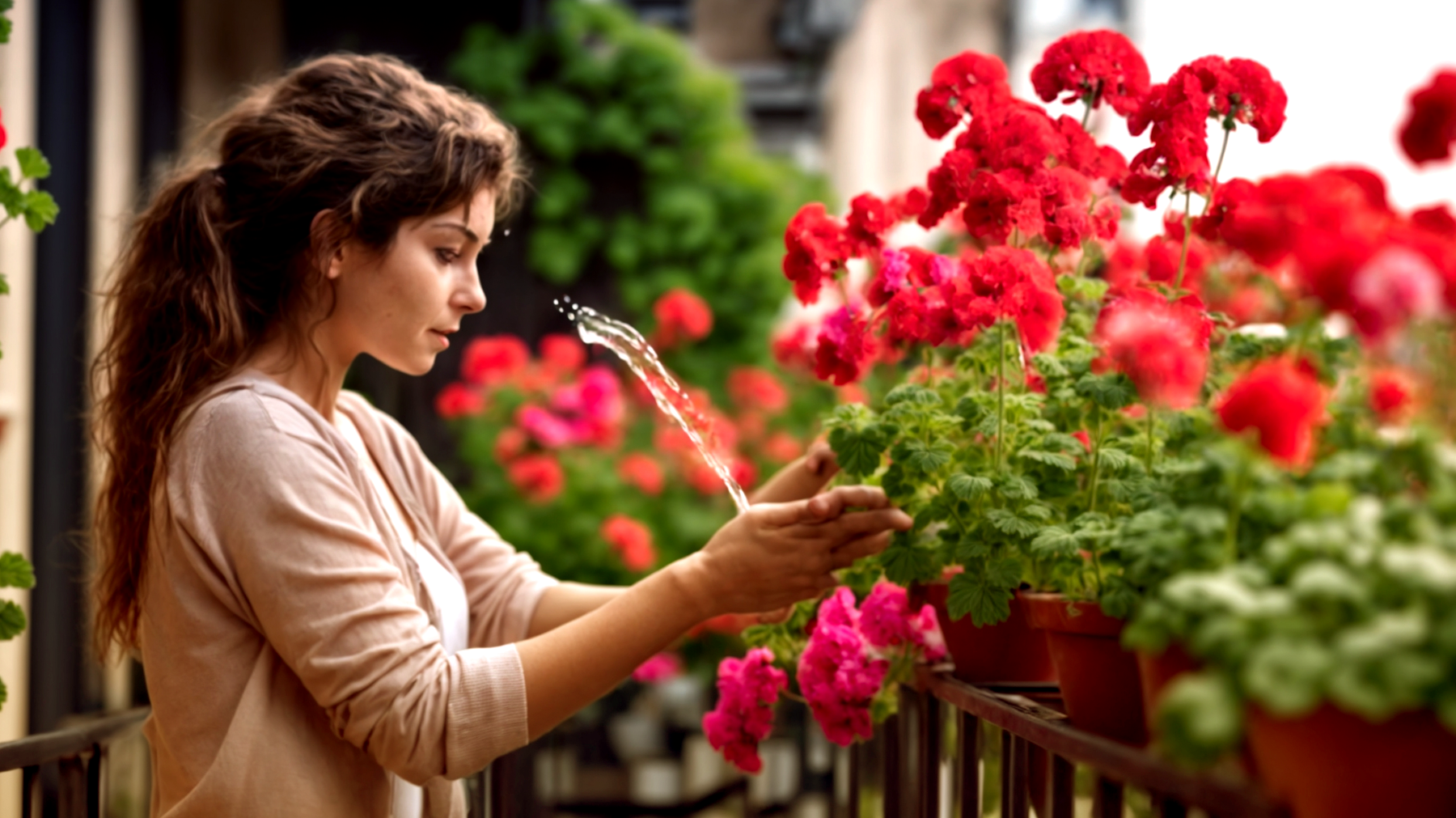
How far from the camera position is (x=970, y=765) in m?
1.06

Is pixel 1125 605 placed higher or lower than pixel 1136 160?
lower

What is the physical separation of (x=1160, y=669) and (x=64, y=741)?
1.06m

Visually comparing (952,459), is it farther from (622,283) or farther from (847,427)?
(622,283)

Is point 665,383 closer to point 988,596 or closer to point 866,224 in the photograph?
point 866,224

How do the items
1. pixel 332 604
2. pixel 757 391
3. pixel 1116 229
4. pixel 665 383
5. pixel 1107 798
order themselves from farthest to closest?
pixel 757 391
pixel 665 383
pixel 1116 229
pixel 332 604
pixel 1107 798

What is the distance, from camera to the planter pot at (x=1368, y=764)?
0.61m

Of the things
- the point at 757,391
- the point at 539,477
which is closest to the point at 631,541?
the point at 539,477

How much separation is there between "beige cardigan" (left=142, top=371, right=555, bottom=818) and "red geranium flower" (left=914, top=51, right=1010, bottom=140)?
0.66m

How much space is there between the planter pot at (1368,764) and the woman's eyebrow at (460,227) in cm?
90

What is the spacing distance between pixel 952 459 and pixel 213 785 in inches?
28.5

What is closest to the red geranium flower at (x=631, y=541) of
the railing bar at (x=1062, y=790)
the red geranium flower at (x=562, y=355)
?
the red geranium flower at (x=562, y=355)

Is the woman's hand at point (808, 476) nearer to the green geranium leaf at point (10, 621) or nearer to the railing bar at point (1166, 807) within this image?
the railing bar at point (1166, 807)

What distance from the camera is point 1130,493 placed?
93cm

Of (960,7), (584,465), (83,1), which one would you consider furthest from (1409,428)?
(960,7)
